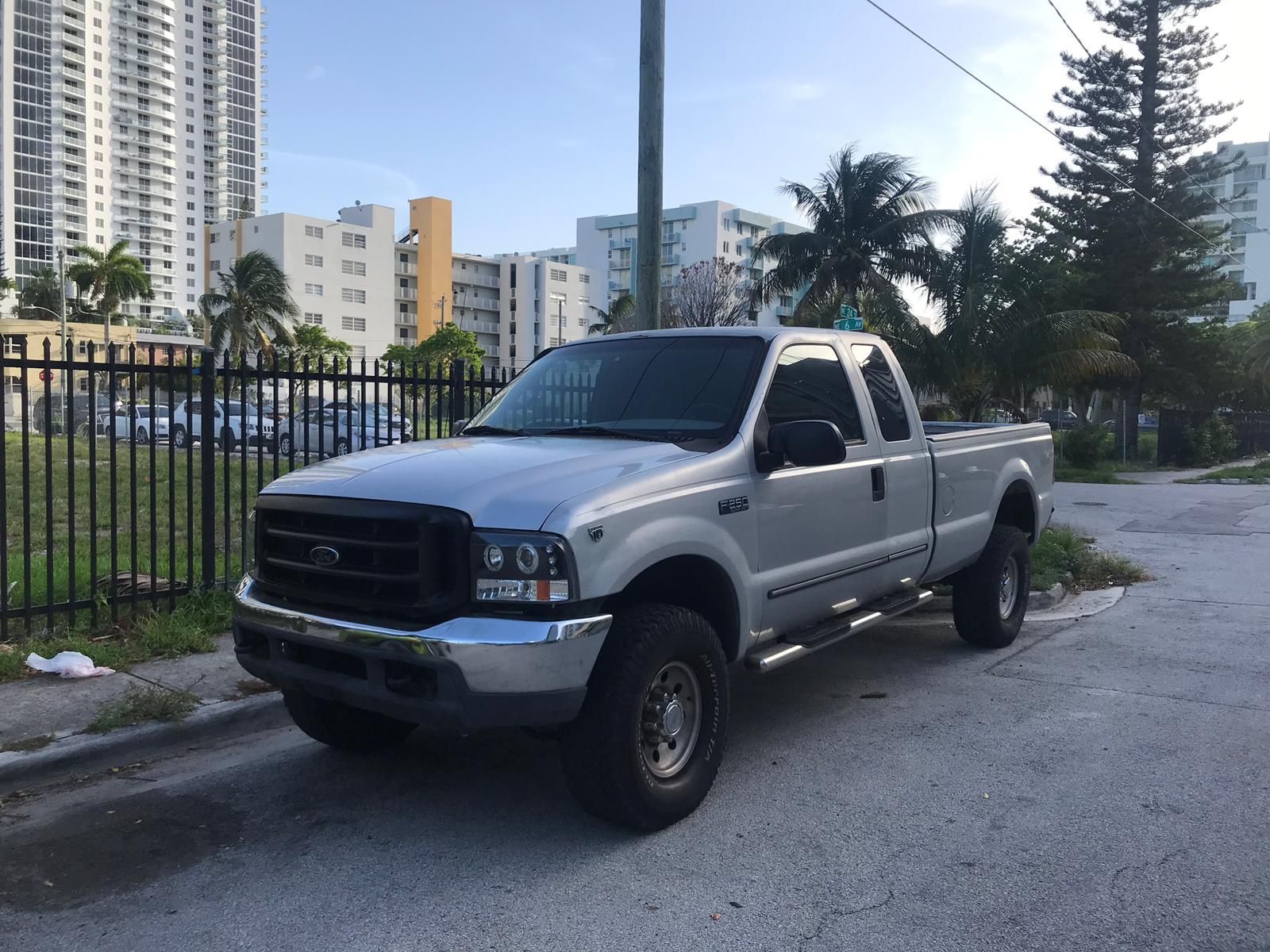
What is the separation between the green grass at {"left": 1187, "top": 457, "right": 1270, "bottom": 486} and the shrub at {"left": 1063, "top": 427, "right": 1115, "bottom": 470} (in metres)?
2.60

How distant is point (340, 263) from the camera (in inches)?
3487

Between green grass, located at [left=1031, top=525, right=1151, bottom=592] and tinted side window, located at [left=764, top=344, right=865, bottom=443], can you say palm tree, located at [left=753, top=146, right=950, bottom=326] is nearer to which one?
green grass, located at [left=1031, top=525, right=1151, bottom=592]

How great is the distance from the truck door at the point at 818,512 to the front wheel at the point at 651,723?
22.7 inches

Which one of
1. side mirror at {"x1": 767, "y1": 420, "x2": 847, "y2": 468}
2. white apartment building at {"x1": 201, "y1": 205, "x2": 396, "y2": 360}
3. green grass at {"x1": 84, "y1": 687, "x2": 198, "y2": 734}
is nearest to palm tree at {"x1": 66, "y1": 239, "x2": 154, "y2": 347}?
white apartment building at {"x1": 201, "y1": 205, "x2": 396, "y2": 360}

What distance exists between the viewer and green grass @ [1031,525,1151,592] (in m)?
10.1

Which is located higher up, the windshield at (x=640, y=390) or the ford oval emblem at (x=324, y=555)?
the windshield at (x=640, y=390)

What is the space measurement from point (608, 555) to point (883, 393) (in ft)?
9.27

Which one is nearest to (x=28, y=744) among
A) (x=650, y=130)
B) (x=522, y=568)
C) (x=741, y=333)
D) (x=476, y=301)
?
(x=522, y=568)

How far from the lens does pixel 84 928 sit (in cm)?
347

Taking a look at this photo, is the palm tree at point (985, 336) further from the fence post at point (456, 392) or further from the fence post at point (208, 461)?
the fence post at point (208, 461)

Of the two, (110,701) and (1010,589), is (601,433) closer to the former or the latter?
(110,701)

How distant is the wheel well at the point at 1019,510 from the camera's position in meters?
7.52

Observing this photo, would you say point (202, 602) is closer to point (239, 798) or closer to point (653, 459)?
point (239, 798)

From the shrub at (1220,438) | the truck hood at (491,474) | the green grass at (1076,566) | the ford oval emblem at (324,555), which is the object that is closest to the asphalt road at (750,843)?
the ford oval emblem at (324,555)
